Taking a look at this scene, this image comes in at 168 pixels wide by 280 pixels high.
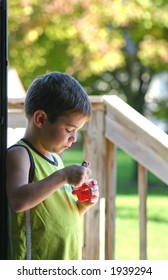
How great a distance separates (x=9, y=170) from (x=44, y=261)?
0.27m

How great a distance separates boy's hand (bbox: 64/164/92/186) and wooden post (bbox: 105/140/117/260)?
1072mm

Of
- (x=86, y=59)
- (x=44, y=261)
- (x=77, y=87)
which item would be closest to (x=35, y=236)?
(x=44, y=261)

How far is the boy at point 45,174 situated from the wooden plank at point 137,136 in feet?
2.11

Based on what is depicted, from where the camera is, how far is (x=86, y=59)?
9.21 metres

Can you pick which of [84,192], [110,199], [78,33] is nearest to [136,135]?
[110,199]

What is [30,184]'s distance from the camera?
81.6 inches

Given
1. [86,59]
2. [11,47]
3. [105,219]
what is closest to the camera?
[105,219]

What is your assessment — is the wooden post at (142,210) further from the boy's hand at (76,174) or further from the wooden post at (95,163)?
the boy's hand at (76,174)

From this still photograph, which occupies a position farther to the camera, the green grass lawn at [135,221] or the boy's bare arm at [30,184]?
the green grass lawn at [135,221]

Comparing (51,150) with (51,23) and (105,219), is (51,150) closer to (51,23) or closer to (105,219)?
(105,219)

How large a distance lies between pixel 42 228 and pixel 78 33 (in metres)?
6.23

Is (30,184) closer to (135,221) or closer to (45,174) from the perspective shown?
(45,174)

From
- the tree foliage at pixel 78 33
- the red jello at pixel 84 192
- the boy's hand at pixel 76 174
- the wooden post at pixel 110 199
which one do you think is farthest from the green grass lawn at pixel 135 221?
the boy's hand at pixel 76 174

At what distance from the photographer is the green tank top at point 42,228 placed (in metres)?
2.14
